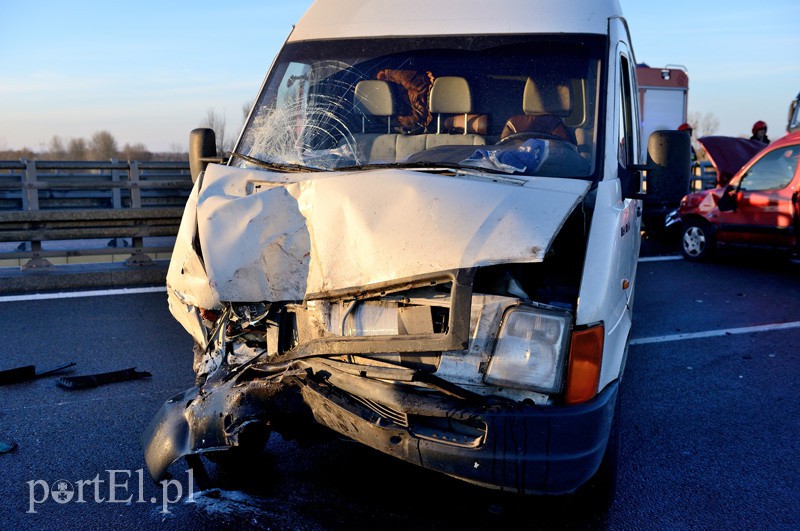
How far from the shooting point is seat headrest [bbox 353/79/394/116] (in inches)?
190

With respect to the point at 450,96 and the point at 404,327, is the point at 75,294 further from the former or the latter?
the point at 404,327

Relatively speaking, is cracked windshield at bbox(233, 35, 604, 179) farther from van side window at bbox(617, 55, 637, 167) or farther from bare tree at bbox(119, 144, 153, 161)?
bare tree at bbox(119, 144, 153, 161)

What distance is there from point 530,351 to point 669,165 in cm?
193

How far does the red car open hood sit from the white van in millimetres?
10591

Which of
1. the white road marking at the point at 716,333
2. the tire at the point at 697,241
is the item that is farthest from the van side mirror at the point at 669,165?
the tire at the point at 697,241

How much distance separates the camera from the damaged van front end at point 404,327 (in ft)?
10.2

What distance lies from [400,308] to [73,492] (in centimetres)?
194

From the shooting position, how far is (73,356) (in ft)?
20.7

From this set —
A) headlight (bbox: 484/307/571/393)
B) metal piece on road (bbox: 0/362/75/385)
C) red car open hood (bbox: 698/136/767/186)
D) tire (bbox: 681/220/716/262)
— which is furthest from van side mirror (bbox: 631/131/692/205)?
red car open hood (bbox: 698/136/767/186)

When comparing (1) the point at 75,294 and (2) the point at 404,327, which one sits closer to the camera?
(2) the point at 404,327

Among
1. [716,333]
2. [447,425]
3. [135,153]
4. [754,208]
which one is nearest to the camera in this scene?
[447,425]

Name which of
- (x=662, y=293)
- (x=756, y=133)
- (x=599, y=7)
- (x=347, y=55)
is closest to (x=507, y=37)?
(x=599, y=7)

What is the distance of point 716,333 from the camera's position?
7.53 metres

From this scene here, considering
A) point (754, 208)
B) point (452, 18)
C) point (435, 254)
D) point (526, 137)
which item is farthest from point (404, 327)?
point (754, 208)
